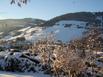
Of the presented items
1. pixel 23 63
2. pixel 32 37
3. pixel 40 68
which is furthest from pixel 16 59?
pixel 32 37

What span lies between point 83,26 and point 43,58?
144069mm

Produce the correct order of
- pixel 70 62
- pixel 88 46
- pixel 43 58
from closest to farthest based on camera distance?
pixel 70 62 < pixel 43 58 < pixel 88 46

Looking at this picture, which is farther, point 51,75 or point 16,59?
point 16,59

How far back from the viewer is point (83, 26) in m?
181

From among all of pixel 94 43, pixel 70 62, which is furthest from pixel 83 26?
pixel 70 62

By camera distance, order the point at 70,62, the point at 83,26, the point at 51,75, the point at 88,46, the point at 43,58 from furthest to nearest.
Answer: the point at 83,26
the point at 88,46
the point at 43,58
the point at 51,75
the point at 70,62

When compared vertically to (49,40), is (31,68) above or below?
below

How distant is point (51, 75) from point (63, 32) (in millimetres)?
131819

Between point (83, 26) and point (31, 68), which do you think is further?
point (83, 26)

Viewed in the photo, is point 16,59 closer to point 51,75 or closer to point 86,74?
point 51,75

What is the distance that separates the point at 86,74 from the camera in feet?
123

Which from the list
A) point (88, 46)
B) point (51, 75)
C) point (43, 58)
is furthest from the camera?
point (88, 46)

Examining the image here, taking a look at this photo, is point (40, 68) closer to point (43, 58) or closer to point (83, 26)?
point (43, 58)

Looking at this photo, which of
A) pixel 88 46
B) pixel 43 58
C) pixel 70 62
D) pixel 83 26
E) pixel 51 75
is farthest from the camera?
pixel 83 26
